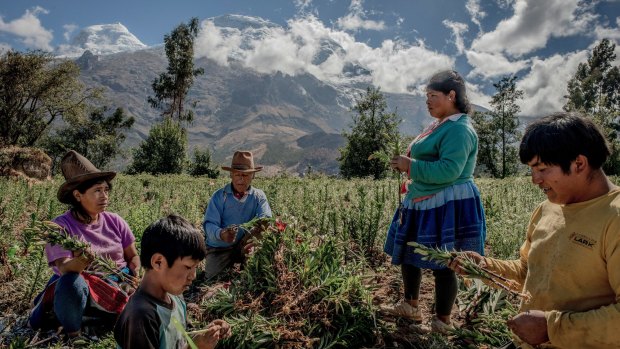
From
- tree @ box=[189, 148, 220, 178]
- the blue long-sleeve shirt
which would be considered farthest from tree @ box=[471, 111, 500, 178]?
the blue long-sleeve shirt

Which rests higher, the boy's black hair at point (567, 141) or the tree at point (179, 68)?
the tree at point (179, 68)

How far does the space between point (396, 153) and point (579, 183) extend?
61.4 inches


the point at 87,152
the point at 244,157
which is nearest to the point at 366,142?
the point at 87,152

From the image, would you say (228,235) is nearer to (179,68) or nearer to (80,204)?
(80,204)

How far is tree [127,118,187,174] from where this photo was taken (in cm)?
3875

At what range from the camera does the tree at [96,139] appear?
54.8 metres

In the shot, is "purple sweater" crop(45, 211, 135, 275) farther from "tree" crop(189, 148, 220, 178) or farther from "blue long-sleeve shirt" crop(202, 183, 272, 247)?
"tree" crop(189, 148, 220, 178)

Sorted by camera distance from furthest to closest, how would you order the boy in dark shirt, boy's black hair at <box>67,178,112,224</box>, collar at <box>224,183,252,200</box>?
1. collar at <box>224,183,252,200</box>
2. boy's black hair at <box>67,178,112,224</box>
3. the boy in dark shirt

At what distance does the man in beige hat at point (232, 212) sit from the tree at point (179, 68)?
122 ft

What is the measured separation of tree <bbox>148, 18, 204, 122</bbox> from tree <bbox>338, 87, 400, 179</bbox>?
1964 cm

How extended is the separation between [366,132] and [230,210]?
48.5 meters

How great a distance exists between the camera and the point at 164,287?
1.93 meters

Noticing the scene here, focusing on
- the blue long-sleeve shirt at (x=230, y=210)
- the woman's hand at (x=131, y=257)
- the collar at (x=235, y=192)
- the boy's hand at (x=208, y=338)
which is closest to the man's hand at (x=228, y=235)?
the blue long-sleeve shirt at (x=230, y=210)

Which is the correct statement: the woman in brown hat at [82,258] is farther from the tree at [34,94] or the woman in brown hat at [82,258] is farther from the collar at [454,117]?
the tree at [34,94]
